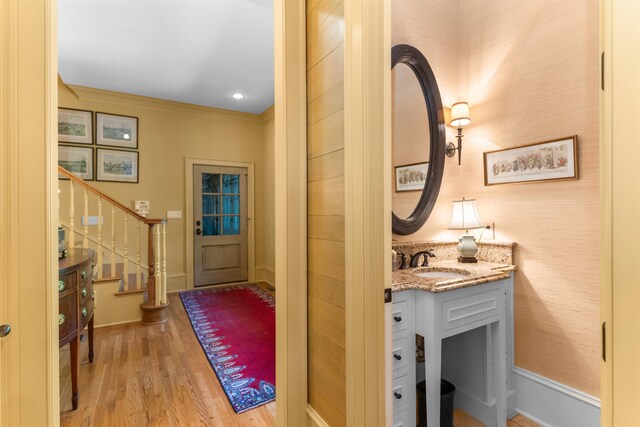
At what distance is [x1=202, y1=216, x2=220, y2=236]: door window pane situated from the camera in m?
4.82

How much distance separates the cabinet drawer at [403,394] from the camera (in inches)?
58.1

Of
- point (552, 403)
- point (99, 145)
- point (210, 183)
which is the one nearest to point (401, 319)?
point (552, 403)

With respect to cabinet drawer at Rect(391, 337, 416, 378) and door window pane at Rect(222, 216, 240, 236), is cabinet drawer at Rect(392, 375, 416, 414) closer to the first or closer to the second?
cabinet drawer at Rect(391, 337, 416, 378)

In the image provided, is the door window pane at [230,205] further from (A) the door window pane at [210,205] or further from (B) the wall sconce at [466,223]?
(B) the wall sconce at [466,223]

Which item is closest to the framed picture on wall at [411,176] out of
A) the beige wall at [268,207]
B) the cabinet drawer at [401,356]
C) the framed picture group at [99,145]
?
the cabinet drawer at [401,356]

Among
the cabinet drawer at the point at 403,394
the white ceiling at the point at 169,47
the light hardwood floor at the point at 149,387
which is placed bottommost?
the light hardwood floor at the point at 149,387

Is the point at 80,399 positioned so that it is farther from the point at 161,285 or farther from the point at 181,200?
the point at 181,200

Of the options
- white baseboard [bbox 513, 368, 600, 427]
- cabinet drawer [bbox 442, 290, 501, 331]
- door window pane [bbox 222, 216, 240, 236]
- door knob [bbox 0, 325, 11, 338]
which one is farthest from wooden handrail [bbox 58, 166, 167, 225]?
white baseboard [bbox 513, 368, 600, 427]

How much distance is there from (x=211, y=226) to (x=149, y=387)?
2956 millimetres

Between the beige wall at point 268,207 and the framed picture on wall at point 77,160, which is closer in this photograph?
the framed picture on wall at point 77,160

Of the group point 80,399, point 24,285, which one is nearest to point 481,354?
point 24,285

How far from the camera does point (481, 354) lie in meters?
1.92

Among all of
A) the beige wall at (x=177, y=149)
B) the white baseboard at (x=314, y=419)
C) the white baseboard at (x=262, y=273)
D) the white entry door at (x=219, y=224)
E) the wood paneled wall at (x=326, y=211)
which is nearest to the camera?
the wood paneled wall at (x=326, y=211)

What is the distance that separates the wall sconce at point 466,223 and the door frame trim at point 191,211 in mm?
3629
